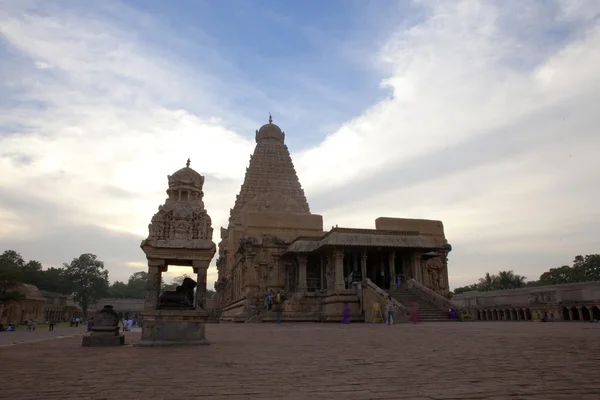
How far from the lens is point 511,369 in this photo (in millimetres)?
5988

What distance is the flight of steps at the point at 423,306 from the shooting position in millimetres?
24031

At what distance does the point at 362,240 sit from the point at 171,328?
→ 19366 millimetres

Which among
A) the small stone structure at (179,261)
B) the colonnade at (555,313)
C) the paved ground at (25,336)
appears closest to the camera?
the small stone structure at (179,261)

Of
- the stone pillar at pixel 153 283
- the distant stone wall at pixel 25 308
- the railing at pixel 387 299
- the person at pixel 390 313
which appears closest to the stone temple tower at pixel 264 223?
the railing at pixel 387 299

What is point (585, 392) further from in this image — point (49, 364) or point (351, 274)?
point (351, 274)

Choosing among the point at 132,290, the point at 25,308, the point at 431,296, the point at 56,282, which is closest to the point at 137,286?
the point at 132,290

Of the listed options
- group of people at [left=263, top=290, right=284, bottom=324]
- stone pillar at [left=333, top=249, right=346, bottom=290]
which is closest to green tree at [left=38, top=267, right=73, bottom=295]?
group of people at [left=263, top=290, right=284, bottom=324]

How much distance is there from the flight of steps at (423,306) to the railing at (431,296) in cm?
28

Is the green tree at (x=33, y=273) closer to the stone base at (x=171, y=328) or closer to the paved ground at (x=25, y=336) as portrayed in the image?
the paved ground at (x=25, y=336)

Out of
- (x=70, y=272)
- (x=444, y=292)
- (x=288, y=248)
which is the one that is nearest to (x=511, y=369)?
(x=288, y=248)

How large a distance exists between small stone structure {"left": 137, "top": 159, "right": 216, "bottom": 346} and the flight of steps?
15400 mm

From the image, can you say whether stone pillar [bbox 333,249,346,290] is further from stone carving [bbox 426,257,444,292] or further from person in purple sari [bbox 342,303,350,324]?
stone carving [bbox 426,257,444,292]

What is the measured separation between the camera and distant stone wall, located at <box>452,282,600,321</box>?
3609 centimetres

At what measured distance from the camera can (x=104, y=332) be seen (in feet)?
38.9
